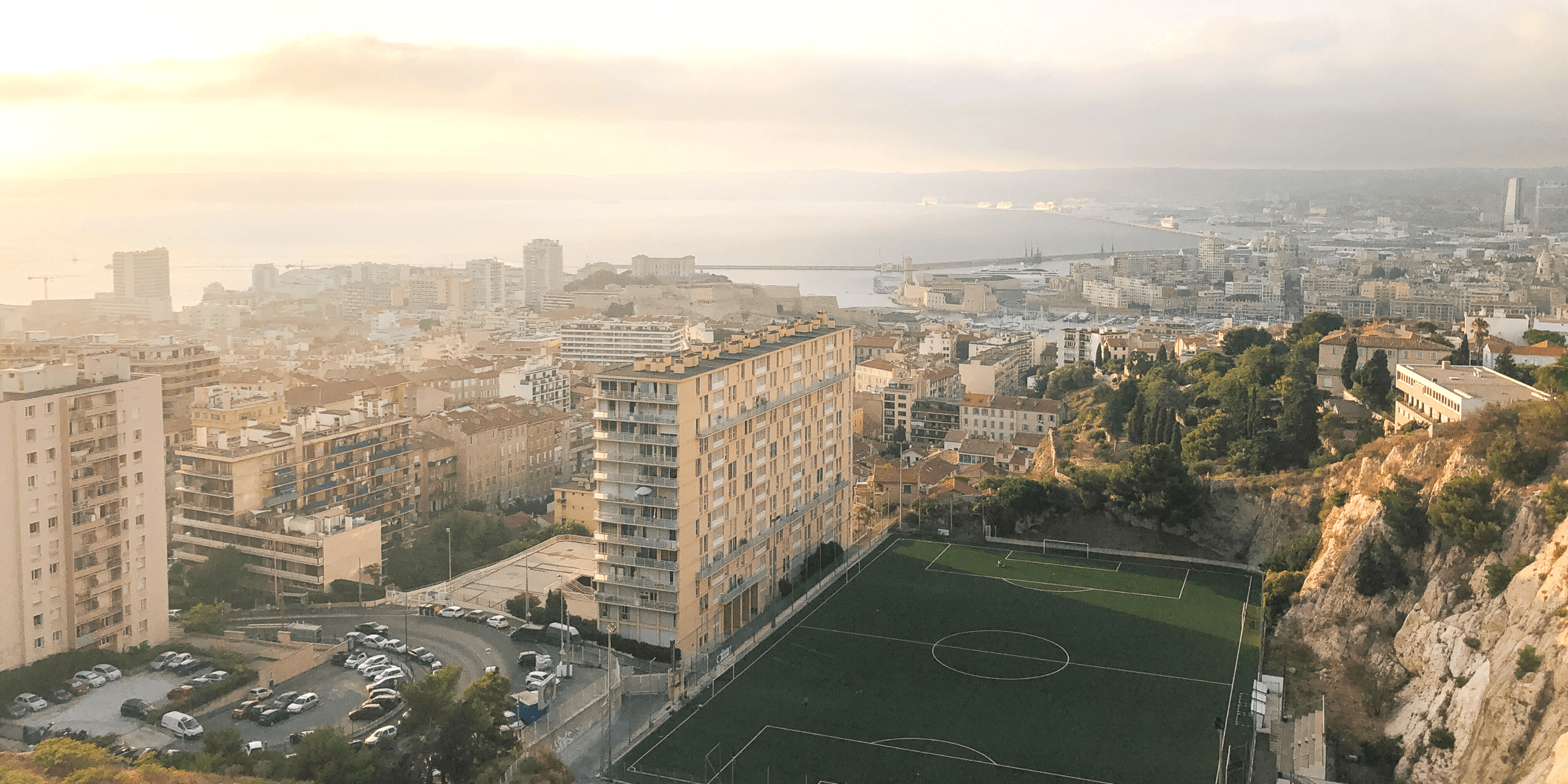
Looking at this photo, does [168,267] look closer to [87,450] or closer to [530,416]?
[530,416]

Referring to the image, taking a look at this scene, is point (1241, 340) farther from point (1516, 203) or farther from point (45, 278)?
point (1516, 203)

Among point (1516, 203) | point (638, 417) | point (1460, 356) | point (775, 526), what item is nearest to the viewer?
point (638, 417)

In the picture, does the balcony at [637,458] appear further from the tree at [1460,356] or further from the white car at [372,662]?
the tree at [1460,356]

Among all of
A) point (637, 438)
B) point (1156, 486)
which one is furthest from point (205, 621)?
point (1156, 486)

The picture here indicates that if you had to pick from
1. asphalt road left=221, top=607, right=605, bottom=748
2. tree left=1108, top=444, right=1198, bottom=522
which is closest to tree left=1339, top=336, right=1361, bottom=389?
tree left=1108, top=444, right=1198, bottom=522

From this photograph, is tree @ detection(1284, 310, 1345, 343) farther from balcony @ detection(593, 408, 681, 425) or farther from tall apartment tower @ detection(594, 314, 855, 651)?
balcony @ detection(593, 408, 681, 425)
